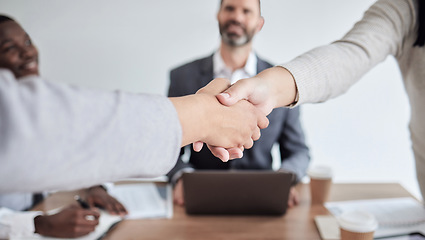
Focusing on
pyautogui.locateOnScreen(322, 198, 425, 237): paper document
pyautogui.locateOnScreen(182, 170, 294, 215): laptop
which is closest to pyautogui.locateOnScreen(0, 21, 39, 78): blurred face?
pyautogui.locateOnScreen(182, 170, 294, 215): laptop

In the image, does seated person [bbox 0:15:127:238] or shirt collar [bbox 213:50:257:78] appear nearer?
seated person [bbox 0:15:127:238]

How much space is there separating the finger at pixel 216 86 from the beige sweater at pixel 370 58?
12 cm

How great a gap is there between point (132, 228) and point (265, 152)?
0.63 metres

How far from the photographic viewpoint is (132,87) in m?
2.33

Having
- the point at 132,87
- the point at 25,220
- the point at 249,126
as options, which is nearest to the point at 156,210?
the point at 25,220

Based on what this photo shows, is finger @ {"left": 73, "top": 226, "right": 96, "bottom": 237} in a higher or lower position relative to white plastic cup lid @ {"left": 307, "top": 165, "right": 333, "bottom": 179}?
lower

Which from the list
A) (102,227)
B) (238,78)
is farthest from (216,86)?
(102,227)

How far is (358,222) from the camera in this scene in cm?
79

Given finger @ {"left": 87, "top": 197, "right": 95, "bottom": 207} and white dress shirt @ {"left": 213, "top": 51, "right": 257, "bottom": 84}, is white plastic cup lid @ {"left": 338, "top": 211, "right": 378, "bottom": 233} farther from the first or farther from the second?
finger @ {"left": 87, "top": 197, "right": 95, "bottom": 207}

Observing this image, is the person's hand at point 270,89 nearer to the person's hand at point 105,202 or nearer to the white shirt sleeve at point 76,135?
the white shirt sleeve at point 76,135

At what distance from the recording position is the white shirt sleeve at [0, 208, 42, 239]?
0.88m

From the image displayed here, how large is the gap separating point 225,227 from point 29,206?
0.61m

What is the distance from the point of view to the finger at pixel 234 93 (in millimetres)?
601

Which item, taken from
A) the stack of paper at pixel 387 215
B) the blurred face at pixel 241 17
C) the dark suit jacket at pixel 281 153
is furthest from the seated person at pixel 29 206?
the stack of paper at pixel 387 215
